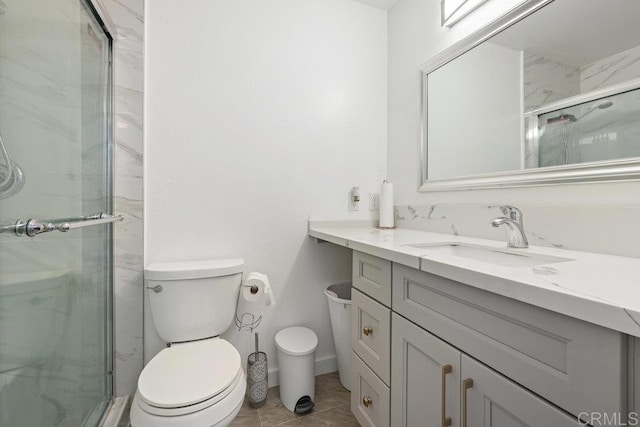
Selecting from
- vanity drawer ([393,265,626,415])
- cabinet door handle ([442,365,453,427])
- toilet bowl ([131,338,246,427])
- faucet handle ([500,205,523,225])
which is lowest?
toilet bowl ([131,338,246,427])

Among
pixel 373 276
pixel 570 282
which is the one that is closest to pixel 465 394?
pixel 570 282

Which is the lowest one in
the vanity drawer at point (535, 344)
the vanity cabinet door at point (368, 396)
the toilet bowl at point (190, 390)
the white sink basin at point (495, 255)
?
the vanity cabinet door at point (368, 396)

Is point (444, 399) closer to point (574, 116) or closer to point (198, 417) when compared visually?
point (198, 417)

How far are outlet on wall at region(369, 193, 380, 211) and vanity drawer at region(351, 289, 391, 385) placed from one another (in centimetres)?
75

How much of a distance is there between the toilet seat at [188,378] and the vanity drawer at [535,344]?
0.73 meters

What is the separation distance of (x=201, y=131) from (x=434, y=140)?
126cm

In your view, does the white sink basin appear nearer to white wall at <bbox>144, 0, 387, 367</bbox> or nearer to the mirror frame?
the mirror frame

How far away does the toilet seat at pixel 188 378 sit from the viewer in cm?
87

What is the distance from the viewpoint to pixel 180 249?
1441mm

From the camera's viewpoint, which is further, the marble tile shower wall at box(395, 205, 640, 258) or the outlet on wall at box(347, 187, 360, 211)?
the outlet on wall at box(347, 187, 360, 211)

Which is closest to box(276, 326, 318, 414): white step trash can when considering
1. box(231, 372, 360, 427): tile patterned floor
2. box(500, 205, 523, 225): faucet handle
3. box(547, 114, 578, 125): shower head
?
box(231, 372, 360, 427): tile patterned floor

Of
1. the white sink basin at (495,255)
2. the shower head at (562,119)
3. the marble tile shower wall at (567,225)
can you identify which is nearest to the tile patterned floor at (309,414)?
the white sink basin at (495,255)

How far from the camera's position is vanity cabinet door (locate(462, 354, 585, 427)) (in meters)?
0.53

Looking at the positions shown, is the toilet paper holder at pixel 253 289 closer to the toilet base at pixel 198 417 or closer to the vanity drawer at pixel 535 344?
the toilet base at pixel 198 417
